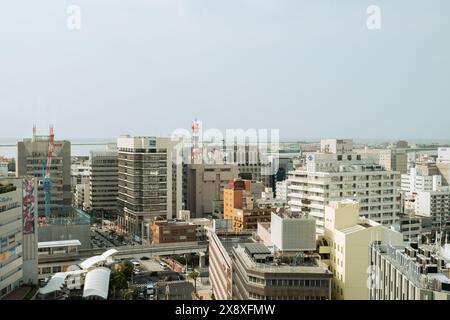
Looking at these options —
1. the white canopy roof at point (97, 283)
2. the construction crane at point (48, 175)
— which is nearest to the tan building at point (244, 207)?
the construction crane at point (48, 175)

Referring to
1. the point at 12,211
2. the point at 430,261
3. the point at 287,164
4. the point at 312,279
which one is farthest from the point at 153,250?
the point at 287,164

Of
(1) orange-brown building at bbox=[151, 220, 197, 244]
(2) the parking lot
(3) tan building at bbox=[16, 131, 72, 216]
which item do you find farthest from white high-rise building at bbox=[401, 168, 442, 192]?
(3) tan building at bbox=[16, 131, 72, 216]

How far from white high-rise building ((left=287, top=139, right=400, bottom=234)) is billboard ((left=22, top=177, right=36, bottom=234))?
387 cm

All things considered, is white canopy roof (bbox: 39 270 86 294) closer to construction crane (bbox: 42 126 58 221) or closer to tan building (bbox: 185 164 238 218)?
construction crane (bbox: 42 126 58 221)

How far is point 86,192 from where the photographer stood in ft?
52.6

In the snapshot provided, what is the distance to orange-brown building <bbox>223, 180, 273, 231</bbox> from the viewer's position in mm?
10297

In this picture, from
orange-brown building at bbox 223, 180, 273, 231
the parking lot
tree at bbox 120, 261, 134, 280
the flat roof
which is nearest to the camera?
tree at bbox 120, 261, 134, 280

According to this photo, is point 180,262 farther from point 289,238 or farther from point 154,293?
point 289,238

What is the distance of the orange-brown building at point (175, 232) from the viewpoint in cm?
1020

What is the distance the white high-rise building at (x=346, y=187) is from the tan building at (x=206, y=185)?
198 inches

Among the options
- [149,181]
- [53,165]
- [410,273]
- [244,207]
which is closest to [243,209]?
[244,207]

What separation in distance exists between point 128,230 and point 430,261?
9552mm

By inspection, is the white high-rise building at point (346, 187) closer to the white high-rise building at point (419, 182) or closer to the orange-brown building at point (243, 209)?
the orange-brown building at point (243, 209)

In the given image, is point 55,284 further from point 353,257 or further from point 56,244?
point 353,257
